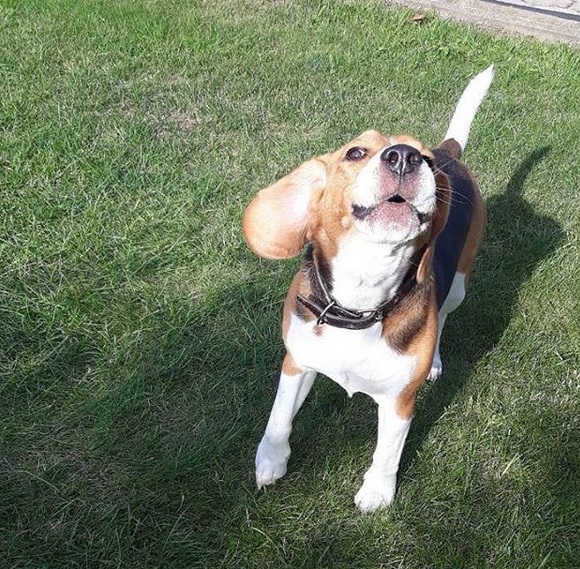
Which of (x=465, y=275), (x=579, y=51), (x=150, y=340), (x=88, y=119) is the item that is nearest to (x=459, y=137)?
(x=465, y=275)

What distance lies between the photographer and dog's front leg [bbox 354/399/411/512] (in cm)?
249

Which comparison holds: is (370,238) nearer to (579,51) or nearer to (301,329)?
(301,329)

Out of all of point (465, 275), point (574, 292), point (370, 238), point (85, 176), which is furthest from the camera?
point (85, 176)

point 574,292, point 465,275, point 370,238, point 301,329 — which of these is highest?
point 370,238

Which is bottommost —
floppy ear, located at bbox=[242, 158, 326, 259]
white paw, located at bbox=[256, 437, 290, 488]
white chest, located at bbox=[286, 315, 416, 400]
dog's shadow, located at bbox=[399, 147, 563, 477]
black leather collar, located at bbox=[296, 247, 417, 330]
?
dog's shadow, located at bbox=[399, 147, 563, 477]

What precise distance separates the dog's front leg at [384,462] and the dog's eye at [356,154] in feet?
2.61

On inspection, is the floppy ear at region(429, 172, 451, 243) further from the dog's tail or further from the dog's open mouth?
the dog's tail

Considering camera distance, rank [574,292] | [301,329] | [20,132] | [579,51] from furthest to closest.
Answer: [579,51]
[20,132]
[574,292]
[301,329]

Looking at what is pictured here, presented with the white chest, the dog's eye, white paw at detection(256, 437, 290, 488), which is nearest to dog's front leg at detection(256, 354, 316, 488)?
white paw at detection(256, 437, 290, 488)

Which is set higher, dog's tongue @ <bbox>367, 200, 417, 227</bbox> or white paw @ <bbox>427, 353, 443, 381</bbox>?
dog's tongue @ <bbox>367, 200, 417, 227</bbox>

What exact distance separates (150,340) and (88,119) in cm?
195

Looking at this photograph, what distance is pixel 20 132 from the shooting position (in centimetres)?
439

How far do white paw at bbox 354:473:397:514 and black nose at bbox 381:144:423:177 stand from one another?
1187mm

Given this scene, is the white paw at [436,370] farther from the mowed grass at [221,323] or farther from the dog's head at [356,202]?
the dog's head at [356,202]
